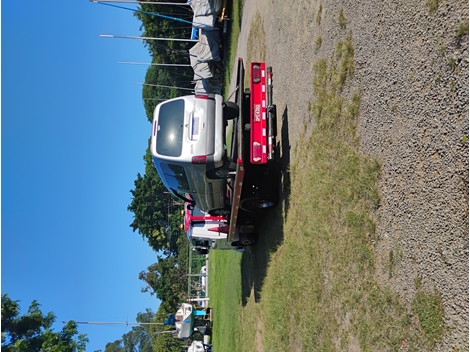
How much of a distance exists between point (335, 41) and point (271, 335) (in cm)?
606

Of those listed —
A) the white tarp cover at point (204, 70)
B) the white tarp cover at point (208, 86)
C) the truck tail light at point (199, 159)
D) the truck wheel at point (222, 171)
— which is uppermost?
the white tarp cover at point (204, 70)

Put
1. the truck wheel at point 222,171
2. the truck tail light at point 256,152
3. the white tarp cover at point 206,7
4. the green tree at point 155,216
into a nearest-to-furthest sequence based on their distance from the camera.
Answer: the truck tail light at point 256,152 < the truck wheel at point 222,171 < the white tarp cover at point 206,7 < the green tree at point 155,216

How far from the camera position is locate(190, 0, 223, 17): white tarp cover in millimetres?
22372

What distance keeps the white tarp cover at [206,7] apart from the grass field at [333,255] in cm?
1700

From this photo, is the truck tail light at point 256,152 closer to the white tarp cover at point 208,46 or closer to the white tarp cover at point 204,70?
the white tarp cover at point 208,46

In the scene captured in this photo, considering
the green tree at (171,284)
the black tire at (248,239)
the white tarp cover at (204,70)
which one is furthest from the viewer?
the green tree at (171,284)

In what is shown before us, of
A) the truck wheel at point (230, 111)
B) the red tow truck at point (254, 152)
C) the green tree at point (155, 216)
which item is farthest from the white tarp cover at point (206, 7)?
the green tree at point (155, 216)

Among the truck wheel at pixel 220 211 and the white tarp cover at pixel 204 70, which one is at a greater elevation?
the white tarp cover at pixel 204 70

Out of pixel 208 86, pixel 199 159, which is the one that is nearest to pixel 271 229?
pixel 199 159

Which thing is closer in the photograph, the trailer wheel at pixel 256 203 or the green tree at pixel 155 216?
the trailer wheel at pixel 256 203

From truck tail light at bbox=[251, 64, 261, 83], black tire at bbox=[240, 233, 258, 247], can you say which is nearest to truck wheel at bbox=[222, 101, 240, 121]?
truck tail light at bbox=[251, 64, 261, 83]

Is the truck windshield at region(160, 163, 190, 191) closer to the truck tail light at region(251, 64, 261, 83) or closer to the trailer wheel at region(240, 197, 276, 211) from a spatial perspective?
the trailer wheel at region(240, 197, 276, 211)

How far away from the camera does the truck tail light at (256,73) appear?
8856 millimetres

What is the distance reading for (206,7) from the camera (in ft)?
74.4
